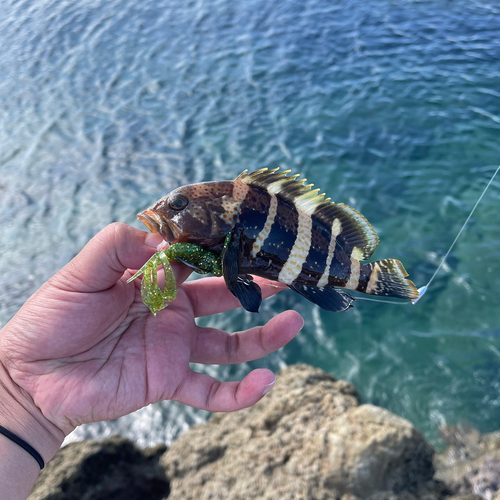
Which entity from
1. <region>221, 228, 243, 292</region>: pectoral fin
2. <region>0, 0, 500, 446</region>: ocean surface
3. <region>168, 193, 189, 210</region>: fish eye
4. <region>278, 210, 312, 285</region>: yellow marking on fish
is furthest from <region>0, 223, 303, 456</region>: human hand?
<region>0, 0, 500, 446</region>: ocean surface

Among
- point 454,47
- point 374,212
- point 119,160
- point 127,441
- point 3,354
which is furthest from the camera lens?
point 454,47

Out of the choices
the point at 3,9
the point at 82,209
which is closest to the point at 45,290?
the point at 82,209

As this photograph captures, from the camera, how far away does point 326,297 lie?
3.57m

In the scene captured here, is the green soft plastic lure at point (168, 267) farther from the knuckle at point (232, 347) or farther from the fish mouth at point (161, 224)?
the knuckle at point (232, 347)

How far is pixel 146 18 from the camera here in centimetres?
1662

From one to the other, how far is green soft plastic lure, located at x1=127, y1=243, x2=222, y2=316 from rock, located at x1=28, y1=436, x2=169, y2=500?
8.44ft

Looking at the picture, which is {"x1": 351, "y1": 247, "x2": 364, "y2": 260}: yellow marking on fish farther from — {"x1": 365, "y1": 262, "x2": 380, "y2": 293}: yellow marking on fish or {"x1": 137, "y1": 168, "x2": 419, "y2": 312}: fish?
{"x1": 365, "y1": 262, "x2": 380, "y2": 293}: yellow marking on fish

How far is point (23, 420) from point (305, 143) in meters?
8.34

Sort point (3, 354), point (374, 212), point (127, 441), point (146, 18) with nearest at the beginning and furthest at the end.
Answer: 1. point (3, 354)
2. point (127, 441)
3. point (374, 212)
4. point (146, 18)

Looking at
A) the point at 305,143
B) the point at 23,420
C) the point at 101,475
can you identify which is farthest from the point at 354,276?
the point at 305,143

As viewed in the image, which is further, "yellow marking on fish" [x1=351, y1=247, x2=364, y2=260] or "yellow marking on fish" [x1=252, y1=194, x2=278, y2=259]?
"yellow marking on fish" [x1=351, y1=247, x2=364, y2=260]

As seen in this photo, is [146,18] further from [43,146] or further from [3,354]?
[3,354]

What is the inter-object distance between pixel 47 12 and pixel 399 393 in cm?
2069

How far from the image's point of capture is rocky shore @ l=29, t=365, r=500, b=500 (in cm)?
414
